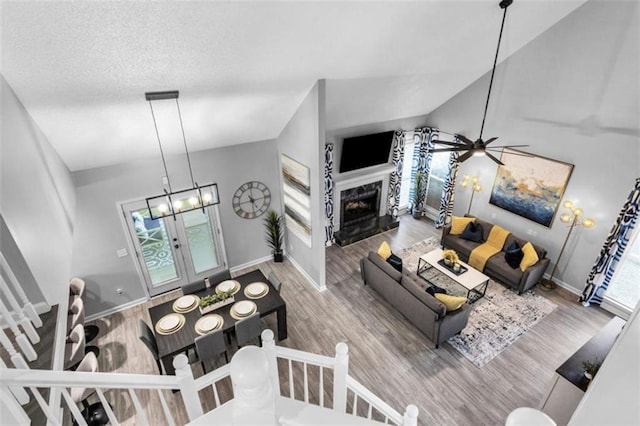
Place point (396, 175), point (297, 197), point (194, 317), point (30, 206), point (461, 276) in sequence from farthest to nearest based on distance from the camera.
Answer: point (396, 175), point (297, 197), point (461, 276), point (194, 317), point (30, 206)

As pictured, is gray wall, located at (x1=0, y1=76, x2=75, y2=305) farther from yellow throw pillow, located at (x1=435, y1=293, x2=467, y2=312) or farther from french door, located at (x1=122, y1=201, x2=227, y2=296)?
yellow throw pillow, located at (x1=435, y1=293, x2=467, y2=312)

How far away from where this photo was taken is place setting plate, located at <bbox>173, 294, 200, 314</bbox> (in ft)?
15.4

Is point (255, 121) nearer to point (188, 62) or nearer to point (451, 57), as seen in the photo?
point (188, 62)

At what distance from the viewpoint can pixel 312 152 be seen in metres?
5.22

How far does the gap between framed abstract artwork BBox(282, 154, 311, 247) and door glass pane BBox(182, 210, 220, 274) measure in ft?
5.14

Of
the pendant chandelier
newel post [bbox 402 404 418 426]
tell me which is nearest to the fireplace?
the pendant chandelier

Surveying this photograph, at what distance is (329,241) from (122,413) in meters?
4.78

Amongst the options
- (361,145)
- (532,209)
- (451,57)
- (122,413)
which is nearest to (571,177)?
(532,209)

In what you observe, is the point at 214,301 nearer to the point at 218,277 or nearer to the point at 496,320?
the point at 218,277

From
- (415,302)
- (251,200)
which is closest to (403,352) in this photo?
(415,302)

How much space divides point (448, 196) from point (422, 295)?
3.76 metres

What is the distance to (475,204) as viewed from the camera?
7.47 metres

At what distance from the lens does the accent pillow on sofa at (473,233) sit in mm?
6938

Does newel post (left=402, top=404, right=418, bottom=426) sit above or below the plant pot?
above
